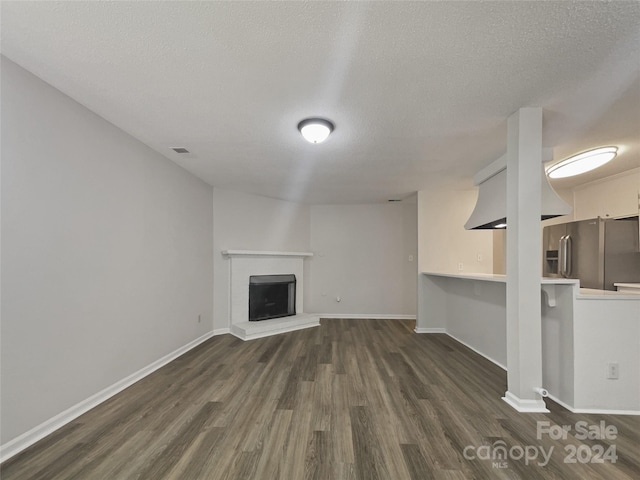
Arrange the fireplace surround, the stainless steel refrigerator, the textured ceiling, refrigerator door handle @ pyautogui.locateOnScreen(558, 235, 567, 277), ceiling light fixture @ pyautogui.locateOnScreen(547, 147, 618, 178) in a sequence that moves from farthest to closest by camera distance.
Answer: the fireplace surround < refrigerator door handle @ pyautogui.locateOnScreen(558, 235, 567, 277) < the stainless steel refrigerator < ceiling light fixture @ pyautogui.locateOnScreen(547, 147, 618, 178) < the textured ceiling

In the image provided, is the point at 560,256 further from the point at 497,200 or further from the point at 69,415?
the point at 69,415

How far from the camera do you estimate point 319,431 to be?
194 centimetres

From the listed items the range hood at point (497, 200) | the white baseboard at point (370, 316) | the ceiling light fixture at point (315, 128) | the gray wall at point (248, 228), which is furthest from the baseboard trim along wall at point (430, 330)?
the ceiling light fixture at point (315, 128)

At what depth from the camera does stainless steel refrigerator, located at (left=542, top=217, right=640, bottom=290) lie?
3520 mm

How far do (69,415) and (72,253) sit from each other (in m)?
1.20

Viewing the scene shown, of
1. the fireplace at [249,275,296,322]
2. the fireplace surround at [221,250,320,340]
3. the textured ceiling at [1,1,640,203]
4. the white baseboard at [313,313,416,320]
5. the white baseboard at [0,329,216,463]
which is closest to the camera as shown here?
the textured ceiling at [1,1,640,203]

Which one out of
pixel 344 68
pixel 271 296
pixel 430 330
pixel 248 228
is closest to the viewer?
pixel 344 68

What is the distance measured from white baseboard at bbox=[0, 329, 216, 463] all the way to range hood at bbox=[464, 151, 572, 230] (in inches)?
158

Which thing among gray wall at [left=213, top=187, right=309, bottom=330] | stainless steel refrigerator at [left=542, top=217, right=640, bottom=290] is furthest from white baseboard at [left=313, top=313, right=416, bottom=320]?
stainless steel refrigerator at [left=542, top=217, right=640, bottom=290]

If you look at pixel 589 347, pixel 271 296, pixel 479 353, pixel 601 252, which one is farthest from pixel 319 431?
pixel 601 252

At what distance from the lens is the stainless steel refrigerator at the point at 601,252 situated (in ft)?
11.5

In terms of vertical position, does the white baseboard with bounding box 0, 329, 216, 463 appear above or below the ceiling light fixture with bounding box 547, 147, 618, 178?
below

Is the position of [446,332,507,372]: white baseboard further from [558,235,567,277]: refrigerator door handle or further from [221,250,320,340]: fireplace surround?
[221,250,320,340]: fireplace surround

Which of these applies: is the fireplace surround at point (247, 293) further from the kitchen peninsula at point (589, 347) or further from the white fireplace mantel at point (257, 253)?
the kitchen peninsula at point (589, 347)
